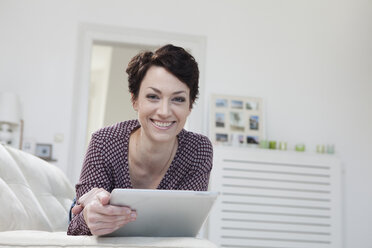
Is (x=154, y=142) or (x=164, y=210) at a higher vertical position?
(x=154, y=142)

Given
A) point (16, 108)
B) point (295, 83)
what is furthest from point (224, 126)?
point (16, 108)

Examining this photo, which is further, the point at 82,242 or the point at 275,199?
the point at 275,199

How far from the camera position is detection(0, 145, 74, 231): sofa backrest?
1.27 metres

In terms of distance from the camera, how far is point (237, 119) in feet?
13.6

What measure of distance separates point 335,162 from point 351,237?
30.8 inches

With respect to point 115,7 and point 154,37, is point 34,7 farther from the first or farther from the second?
point 154,37

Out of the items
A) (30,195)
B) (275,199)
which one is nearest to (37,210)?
(30,195)

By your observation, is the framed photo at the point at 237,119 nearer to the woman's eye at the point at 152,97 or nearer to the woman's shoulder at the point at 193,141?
the woman's shoulder at the point at 193,141

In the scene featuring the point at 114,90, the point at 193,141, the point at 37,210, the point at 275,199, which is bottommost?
the point at 275,199

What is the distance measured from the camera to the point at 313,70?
4.41 metres

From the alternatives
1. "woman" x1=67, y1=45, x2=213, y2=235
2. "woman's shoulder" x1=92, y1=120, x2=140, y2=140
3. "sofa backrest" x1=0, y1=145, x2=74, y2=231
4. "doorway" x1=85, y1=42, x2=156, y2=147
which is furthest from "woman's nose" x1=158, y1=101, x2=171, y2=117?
"doorway" x1=85, y1=42, x2=156, y2=147

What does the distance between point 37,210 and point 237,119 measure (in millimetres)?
2887

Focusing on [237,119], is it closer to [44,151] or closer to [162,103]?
[44,151]

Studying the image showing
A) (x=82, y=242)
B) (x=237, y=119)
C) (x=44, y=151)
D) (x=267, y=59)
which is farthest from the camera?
(x=267, y=59)
